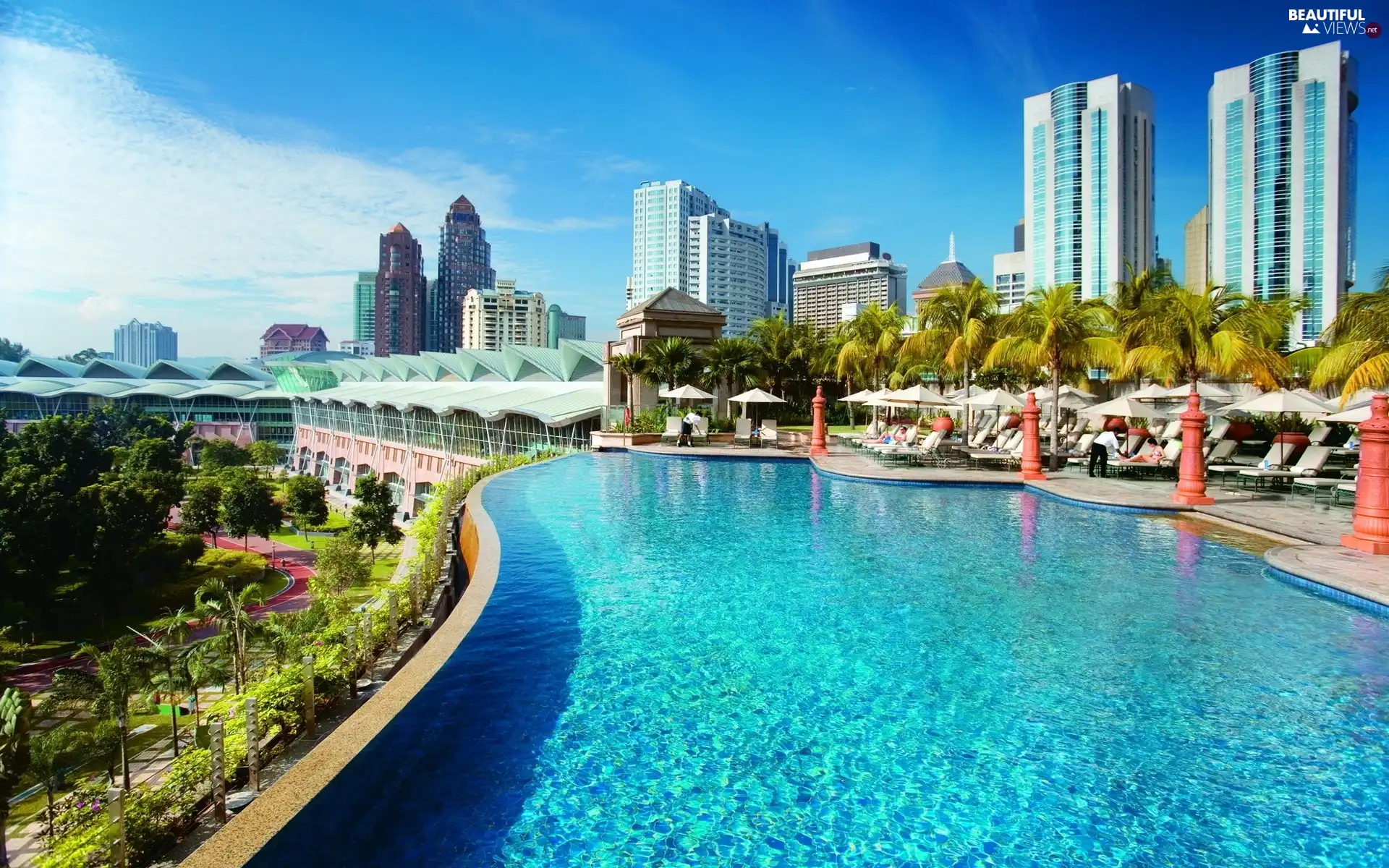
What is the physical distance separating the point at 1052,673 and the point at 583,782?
364 cm

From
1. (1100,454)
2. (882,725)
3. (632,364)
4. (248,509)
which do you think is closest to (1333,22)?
(1100,454)

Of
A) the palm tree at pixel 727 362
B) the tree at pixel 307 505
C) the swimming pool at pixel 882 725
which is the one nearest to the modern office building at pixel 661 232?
the tree at pixel 307 505

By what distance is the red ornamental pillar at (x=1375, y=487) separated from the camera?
30.0ft

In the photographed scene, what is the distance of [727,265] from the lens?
140 metres

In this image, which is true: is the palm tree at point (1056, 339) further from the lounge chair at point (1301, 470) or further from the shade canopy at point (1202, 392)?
the lounge chair at point (1301, 470)

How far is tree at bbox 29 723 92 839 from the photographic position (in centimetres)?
1073

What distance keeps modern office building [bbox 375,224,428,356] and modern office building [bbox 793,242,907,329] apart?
76729 mm

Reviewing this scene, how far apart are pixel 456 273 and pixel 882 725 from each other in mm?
177738

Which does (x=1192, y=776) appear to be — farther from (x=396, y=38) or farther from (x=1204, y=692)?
(x=396, y=38)

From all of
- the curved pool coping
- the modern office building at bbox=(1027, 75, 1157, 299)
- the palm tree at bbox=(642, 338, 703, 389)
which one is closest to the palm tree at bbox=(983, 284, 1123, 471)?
the palm tree at bbox=(642, 338, 703, 389)

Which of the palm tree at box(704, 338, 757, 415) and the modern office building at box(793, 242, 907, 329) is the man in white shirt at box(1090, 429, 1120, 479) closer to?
the palm tree at box(704, 338, 757, 415)

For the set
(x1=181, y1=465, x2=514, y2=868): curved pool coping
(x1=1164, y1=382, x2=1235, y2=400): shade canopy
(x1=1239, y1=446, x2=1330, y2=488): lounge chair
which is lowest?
(x1=181, y1=465, x2=514, y2=868): curved pool coping

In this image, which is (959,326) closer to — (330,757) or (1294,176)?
(330,757)

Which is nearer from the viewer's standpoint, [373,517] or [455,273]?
[373,517]
